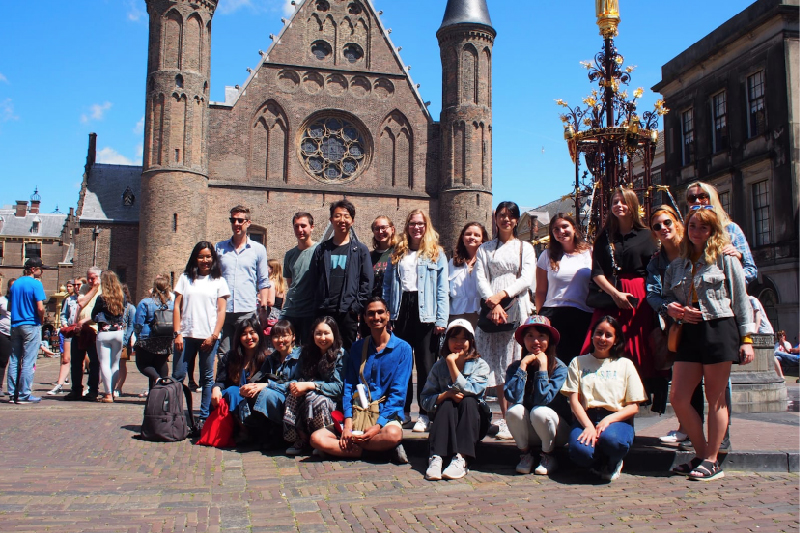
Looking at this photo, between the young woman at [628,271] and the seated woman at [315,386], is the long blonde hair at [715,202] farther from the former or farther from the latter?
the seated woman at [315,386]

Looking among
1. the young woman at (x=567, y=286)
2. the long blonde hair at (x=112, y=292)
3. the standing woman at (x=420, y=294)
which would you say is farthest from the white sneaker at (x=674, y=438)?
the long blonde hair at (x=112, y=292)

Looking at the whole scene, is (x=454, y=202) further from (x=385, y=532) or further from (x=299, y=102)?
(x=385, y=532)

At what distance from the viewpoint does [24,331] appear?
867 cm

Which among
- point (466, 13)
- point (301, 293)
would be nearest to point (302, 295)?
point (301, 293)

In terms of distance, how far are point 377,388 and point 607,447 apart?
5.70 feet

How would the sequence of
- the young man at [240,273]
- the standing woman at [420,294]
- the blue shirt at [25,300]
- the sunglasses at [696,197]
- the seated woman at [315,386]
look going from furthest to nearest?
the blue shirt at [25,300]
the young man at [240,273]
the standing woman at [420,294]
the seated woman at [315,386]
the sunglasses at [696,197]

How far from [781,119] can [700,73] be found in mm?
4762

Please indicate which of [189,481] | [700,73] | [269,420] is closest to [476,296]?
[269,420]

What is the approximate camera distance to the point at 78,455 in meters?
5.59

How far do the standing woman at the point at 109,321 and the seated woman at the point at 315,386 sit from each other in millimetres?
3922

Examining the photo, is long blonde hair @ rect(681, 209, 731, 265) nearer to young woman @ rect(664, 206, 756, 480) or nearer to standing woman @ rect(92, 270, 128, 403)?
young woman @ rect(664, 206, 756, 480)

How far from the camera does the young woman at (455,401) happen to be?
486 cm

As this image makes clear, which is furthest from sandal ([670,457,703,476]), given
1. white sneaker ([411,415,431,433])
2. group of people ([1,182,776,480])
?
white sneaker ([411,415,431,433])

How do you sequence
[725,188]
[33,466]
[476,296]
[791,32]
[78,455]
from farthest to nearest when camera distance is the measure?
1. [725,188]
2. [791,32]
3. [476,296]
4. [78,455]
5. [33,466]
